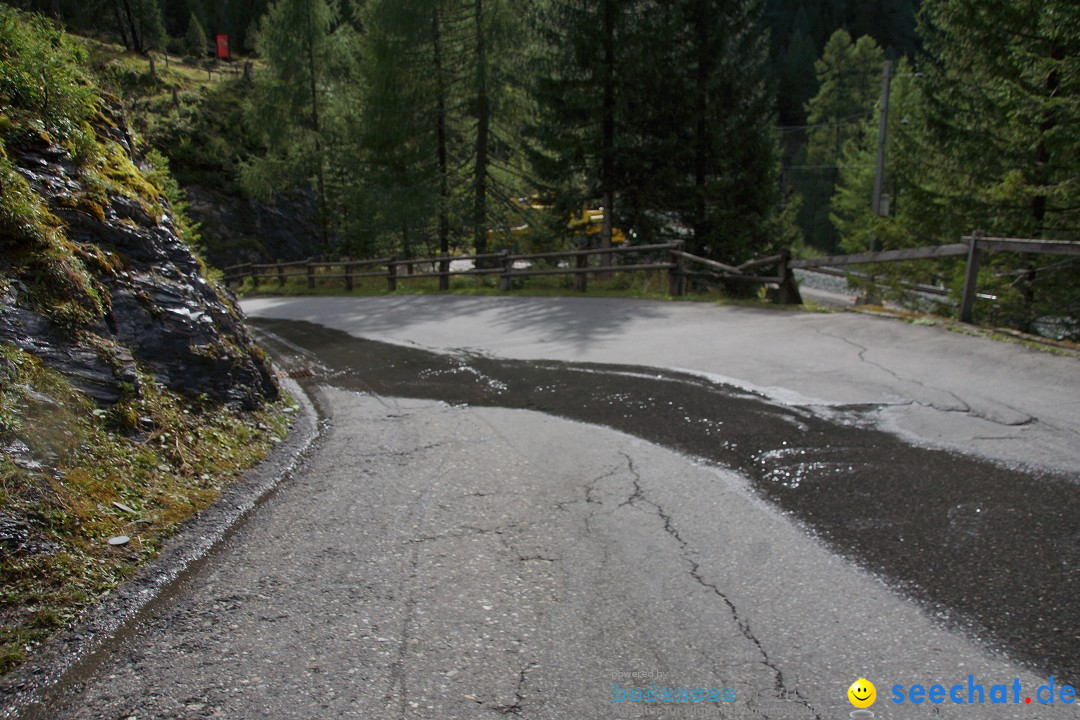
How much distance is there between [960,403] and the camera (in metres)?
6.41

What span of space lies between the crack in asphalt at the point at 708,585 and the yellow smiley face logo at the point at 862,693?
0.64 ft

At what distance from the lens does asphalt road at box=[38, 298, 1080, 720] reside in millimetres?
2969

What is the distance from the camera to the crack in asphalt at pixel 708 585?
295 centimetres

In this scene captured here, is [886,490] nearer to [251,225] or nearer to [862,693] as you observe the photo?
[862,693]

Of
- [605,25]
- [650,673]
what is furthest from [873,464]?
[605,25]

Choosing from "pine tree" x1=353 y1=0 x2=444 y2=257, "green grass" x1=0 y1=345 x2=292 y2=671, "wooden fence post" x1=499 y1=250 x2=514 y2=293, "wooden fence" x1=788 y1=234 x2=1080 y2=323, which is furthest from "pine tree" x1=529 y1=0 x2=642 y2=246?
"green grass" x1=0 y1=345 x2=292 y2=671

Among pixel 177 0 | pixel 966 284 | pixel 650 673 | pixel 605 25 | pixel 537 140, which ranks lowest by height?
pixel 650 673

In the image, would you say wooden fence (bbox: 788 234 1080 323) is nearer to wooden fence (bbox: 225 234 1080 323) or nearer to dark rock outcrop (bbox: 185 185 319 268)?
wooden fence (bbox: 225 234 1080 323)

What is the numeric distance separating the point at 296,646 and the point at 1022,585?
11.4 ft

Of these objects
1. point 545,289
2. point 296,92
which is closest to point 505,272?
point 545,289

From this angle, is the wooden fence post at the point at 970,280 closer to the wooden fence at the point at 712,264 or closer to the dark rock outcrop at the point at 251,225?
the wooden fence at the point at 712,264

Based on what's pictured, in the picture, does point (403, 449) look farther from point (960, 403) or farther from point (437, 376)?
point (960, 403)

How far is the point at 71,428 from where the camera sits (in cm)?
435

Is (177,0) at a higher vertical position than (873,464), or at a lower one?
higher
